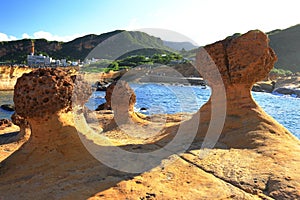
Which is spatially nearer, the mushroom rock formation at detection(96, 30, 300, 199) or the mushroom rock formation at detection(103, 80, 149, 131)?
the mushroom rock formation at detection(96, 30, 300, 199)

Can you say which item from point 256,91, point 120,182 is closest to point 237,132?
point 120,182

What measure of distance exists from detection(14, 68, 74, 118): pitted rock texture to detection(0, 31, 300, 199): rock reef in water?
0.02m

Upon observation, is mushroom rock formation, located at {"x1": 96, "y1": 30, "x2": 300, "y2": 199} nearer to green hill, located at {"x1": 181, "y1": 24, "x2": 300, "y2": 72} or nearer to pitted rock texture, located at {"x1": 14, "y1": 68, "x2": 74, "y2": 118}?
pitted rock texture, located at {"x1": 14, "y1": 68, "x2": 74, "y2": 118}

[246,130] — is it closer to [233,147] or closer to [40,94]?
[233,147]

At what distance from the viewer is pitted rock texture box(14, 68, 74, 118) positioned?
4684 mm

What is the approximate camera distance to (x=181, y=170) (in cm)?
395

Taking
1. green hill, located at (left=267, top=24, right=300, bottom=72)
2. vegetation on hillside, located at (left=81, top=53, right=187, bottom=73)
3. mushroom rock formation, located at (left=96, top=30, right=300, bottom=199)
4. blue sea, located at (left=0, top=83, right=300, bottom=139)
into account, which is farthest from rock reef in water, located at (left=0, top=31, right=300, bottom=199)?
green hill, located at (left=267, top=24, right=300, bottom=72)

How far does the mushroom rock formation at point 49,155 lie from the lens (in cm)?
353

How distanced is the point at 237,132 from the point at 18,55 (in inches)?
3641

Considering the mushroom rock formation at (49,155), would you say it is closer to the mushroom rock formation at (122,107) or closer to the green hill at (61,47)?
the mushroom rock formation at (122,107)

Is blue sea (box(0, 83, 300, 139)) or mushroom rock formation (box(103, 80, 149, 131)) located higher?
mushroom rock formation (box(103, 80, 149, 131))

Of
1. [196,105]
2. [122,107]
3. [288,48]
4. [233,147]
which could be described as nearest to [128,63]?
[196,105]

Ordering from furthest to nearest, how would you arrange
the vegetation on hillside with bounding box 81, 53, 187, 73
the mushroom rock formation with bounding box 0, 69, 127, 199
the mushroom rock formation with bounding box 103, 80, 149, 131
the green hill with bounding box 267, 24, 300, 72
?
the green hill with bounding box 267, 24, 300, 72 < the vegetation on hillside with bounding box 81, 53, 187, 73 < the mushroom rock formation with bounding box 103, 80, 149, 131 < the mushroom rock formation with bounding box 0, 69, 127, 199

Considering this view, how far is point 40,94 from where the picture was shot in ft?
15.5
